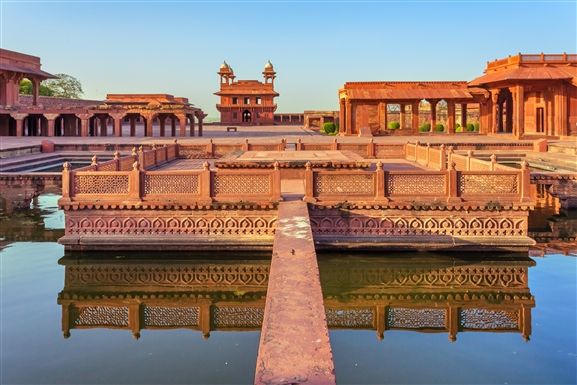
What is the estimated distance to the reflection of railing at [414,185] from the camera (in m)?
9.72

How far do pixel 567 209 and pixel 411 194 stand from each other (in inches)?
287

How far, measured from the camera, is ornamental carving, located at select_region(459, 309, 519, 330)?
23.0 feet

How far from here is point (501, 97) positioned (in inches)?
1451

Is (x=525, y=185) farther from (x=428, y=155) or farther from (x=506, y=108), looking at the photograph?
(x=506, y=108)

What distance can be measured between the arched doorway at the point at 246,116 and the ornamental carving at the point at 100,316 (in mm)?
56702

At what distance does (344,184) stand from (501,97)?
30.6 m

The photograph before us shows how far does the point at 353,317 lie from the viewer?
730cm

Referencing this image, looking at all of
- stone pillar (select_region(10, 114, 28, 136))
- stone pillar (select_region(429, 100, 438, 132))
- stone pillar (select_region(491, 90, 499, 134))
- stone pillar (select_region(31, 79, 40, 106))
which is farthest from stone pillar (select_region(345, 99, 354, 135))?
stone pillar (select_region(31, 79, 40, 106))

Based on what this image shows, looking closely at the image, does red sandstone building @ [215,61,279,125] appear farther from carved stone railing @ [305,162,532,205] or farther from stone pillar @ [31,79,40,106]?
carved stone railing @ [305,162,532,205]

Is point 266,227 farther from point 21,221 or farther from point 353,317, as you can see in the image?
point 21,221

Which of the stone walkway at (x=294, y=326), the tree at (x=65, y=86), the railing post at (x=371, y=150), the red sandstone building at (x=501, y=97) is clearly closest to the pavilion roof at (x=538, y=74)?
the red sandstone building at (x=501, y=97)

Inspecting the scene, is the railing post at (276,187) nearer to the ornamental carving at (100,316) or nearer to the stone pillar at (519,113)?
the ornamental carving at (100,316)

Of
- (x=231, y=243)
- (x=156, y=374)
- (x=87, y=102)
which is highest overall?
(x=87, y=102)

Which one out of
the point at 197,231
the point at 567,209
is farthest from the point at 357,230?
the point at 567,209
